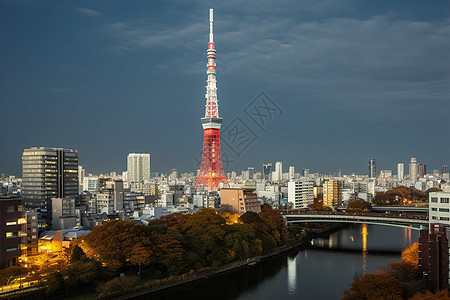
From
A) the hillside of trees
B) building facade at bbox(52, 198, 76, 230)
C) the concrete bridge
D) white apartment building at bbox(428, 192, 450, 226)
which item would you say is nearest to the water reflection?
the hillside of trees

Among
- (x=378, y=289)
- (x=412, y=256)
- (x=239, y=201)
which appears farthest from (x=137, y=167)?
(x=378, y=289)

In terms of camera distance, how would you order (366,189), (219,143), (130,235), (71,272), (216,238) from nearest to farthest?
(71,272), (130,235), (216,238), (219,143), (366,189)

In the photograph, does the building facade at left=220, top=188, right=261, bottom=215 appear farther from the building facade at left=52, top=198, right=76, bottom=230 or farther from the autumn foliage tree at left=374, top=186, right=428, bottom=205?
the autumn foliage tree at left=374, top=186, right=428, bottom=205

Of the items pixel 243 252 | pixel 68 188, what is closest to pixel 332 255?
pixel 243 252

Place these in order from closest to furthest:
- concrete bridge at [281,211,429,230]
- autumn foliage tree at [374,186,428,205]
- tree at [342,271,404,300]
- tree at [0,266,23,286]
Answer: tree at [342,271,404,300]
tree at [0,266,23,286]
concrete bridge at [281,211,429,230]
autumn foliage tree at [374,186,428,205]

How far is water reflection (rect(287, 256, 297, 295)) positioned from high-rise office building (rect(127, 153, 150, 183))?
122ft

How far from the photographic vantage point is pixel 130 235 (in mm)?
10211

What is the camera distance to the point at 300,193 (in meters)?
26.4

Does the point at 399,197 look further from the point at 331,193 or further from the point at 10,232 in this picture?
the point at 10,232

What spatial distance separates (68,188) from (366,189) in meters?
29.3

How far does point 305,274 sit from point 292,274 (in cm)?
34

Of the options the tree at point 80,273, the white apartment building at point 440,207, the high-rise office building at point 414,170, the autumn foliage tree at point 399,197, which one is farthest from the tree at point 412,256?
the high-rise office building at point 414,170

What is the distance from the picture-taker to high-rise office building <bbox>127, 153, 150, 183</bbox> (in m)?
49.2

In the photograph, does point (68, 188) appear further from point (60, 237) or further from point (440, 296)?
point (440, 296)
